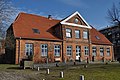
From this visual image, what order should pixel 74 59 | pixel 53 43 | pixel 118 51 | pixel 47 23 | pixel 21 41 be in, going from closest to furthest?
pixel 21 41 < pixel 53 43 < pixel 74 59 < pixel 47 23 < pixel 118 51

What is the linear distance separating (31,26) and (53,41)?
4655mm

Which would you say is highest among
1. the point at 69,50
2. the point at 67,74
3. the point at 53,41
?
the point at 53,41

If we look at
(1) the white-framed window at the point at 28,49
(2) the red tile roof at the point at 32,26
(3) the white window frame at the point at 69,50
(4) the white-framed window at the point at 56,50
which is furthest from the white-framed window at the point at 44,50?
(3) the white window frame at the point at 69,50

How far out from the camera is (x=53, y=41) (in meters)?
32.7

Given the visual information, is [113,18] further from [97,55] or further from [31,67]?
[31,67]

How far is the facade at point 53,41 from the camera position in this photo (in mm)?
29734

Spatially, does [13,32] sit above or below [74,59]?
above

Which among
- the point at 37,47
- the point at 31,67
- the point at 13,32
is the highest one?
the point at 13,32

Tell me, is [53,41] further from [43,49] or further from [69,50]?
[69,50]

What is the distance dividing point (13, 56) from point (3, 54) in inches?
269

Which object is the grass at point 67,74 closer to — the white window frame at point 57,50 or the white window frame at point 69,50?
the white window frame at point 57,50

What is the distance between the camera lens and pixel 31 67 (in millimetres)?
21844

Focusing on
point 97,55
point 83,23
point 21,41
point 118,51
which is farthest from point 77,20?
point 118,51

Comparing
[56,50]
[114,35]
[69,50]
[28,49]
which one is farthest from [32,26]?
[114,35]
